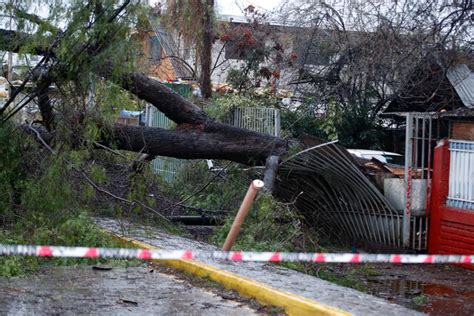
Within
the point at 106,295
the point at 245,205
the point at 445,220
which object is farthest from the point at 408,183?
the point at 106,295

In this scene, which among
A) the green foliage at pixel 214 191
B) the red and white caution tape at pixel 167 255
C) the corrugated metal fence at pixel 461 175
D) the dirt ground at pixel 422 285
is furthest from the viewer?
the green foliage at pixel 214 191

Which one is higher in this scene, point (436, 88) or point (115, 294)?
point (436, 88)

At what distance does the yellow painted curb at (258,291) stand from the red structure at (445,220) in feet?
18.3

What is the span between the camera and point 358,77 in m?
19.7

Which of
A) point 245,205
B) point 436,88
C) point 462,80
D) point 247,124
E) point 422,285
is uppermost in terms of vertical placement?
point 462,80

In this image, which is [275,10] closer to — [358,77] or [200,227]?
[358,77]

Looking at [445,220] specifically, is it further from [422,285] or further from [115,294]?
[115,294]

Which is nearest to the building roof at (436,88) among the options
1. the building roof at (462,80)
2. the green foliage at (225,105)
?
the building roof at (462,80)

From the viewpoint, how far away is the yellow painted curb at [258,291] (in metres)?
6.90

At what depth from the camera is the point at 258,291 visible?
25.2ft

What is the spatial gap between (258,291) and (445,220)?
6.38 m

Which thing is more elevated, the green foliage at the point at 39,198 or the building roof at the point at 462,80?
the building roof at the point at 462,80

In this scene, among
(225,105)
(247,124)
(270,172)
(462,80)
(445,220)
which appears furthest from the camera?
(462,80)

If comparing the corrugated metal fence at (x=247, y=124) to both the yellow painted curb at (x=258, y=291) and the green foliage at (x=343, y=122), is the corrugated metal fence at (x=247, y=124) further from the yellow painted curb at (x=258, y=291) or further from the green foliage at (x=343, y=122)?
the yellow painted curb at (x=258, y=291)
